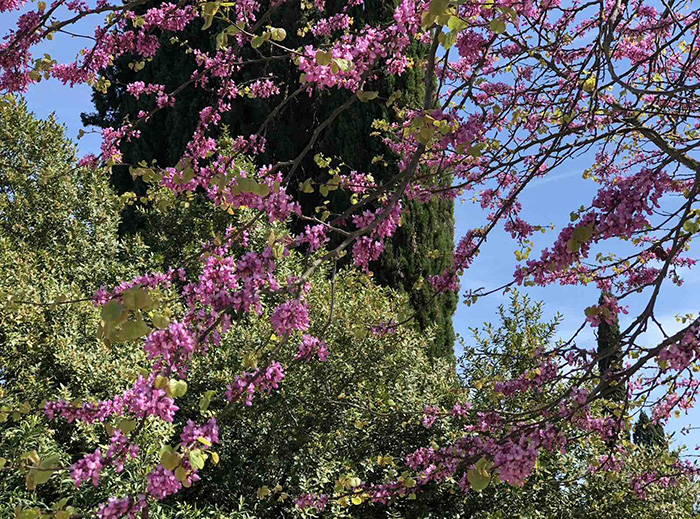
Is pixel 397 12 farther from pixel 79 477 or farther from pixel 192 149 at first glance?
pixel 79 477

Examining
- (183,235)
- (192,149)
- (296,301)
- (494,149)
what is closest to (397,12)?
(494,149)

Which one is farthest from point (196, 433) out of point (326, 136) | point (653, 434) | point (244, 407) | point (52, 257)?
point (326, 136)

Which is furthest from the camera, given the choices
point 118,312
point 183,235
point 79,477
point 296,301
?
point 183,235

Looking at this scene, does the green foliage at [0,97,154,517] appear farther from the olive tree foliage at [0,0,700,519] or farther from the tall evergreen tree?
the tall evergreen tree

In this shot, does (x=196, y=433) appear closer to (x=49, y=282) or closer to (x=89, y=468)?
(x=89, y=468)

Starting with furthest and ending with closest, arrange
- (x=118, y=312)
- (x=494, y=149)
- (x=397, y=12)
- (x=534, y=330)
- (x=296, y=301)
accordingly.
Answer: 1. (x=534, y=330)
2. (x=494, y=149)
3. (x=397, y=12)
4. (x=296, y=301)
5. (x=118, y=312)

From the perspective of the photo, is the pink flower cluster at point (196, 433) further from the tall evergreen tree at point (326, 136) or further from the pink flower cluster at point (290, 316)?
the tall evergreen tree at point (326, 136)

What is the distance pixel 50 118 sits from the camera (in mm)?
7203

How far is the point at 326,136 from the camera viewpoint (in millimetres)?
10102

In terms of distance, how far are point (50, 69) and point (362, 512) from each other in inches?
143

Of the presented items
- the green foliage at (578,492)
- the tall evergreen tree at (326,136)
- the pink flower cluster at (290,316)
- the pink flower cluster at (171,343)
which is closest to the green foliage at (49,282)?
the pink flower cluster at (171,343)

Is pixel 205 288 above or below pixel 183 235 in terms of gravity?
below

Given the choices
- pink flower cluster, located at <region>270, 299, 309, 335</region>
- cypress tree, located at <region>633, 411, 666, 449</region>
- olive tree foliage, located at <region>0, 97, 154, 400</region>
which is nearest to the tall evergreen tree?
olive tree foliage, located at <region>0, 97, 154, 400</region>

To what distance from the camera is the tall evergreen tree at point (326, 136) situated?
949 centimetres
